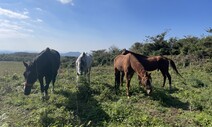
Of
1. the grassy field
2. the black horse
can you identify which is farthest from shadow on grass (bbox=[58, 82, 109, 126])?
the black horse

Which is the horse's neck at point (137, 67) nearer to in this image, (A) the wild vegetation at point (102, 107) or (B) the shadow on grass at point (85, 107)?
(A) the wild vegetation at point (102, 107)

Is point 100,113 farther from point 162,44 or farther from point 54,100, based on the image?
point 162,44

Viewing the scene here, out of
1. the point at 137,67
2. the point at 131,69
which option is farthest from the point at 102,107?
the point at 131,69

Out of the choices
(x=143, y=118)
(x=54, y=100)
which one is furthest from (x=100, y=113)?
(x=54, y=100)

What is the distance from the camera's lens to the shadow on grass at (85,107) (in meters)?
7.29

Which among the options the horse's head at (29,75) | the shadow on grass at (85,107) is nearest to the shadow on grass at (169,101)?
the shadow on grass at (85,107)

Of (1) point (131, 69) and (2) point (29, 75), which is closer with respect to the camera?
(2) point (29, 75)

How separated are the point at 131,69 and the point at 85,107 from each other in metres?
2.69

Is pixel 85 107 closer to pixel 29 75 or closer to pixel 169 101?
pixel 29 75

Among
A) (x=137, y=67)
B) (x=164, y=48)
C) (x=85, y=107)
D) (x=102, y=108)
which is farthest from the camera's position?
(x=164, y=48)

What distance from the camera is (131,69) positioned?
1008 cm

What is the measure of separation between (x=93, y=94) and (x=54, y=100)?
1.74 metres

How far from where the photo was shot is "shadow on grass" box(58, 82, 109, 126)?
729 centimetres

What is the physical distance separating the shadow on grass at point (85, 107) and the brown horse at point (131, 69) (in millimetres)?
1645
